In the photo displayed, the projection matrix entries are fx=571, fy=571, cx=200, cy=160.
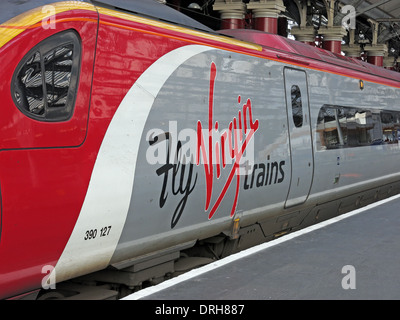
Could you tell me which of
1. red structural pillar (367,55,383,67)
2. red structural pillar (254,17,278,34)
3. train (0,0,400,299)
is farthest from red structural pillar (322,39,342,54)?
train (0,0,400,299)

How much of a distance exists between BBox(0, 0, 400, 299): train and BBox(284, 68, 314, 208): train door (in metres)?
0.03

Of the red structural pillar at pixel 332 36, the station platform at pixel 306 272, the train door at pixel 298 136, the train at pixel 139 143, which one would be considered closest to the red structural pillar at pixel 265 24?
the red structural pillar at pixel 332 36

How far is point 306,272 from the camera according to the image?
15.4 ft

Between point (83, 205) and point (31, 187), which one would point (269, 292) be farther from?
point (31, 187)

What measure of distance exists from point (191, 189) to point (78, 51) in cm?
183

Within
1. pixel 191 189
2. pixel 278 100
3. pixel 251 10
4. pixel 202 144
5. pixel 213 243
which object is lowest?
pixel 213 243

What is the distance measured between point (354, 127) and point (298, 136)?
93.9 inches

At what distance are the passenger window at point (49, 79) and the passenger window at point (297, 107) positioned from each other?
3905 mm

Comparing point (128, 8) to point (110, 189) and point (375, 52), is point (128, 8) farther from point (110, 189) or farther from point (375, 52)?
point (375, 52)

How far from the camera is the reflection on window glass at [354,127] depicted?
845 centimetres
